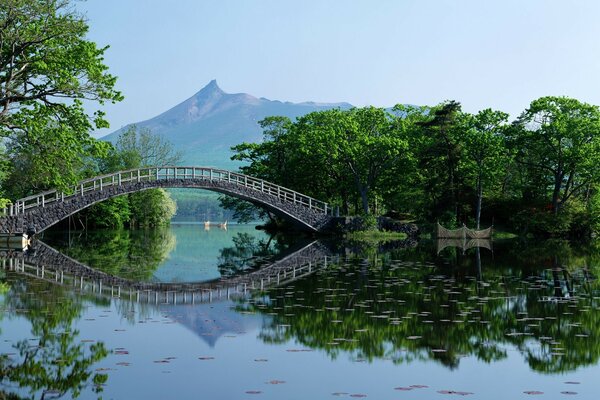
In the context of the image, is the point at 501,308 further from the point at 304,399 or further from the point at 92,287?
the point at 92,287

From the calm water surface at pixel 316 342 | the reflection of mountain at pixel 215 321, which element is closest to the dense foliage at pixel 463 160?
the calm water surface at pixel 316 342

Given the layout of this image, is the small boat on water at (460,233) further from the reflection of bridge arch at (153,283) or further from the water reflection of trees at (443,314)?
the water reflection of trees at (443,314)

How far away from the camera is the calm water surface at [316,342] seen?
29.5ft

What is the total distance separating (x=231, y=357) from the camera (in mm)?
10680

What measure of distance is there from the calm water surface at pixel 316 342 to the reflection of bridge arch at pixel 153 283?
2.98ft

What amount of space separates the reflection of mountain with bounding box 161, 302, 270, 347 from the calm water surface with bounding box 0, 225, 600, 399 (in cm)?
4

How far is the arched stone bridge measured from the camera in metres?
43.2

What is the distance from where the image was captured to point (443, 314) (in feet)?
48.1

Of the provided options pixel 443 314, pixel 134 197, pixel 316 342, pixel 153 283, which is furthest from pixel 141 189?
pixel 316 342

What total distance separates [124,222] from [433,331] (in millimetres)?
74332

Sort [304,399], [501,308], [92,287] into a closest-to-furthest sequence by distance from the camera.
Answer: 1. [304,399]
2. [501,308]
3. [92,287]

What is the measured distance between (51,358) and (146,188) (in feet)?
133

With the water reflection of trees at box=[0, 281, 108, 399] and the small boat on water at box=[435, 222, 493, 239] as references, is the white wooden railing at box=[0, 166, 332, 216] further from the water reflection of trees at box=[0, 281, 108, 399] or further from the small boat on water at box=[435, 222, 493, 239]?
the water reflection of trees at box=[0, 281, 108, 399]

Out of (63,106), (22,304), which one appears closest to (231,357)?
(22,304)
